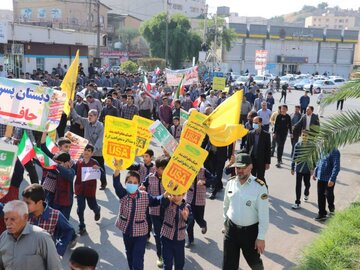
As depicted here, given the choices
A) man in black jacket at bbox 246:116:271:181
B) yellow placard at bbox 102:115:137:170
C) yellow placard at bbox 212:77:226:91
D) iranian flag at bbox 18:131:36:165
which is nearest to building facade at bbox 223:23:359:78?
yellow placard at bbox 212:77:226:91

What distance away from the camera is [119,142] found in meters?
5.48

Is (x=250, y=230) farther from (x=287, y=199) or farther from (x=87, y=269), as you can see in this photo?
(x=287, y=199)

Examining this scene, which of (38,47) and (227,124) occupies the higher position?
(38,47)

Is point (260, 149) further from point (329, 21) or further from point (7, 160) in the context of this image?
point (329, 21)

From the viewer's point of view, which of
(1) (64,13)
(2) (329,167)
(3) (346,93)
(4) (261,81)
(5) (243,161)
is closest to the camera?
(5) (243,161)

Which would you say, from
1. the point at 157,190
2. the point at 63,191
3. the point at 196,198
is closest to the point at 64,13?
the point at 63,191

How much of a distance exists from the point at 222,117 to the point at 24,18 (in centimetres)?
6399

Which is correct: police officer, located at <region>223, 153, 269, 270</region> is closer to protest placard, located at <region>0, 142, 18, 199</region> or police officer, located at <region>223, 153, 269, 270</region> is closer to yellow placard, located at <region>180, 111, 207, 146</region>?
yellow placard, located at <region>180, 111, 207, 146</region>

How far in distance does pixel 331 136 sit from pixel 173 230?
8.34 feet

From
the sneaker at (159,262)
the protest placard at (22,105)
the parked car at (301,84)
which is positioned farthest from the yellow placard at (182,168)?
the parked car at (301,84)

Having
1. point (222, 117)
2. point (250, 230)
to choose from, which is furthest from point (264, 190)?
point (222, 117)

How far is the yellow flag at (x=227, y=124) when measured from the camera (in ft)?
20.6

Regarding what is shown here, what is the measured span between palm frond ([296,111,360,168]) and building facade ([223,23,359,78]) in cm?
6095

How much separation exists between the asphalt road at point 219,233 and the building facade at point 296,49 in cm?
5768
